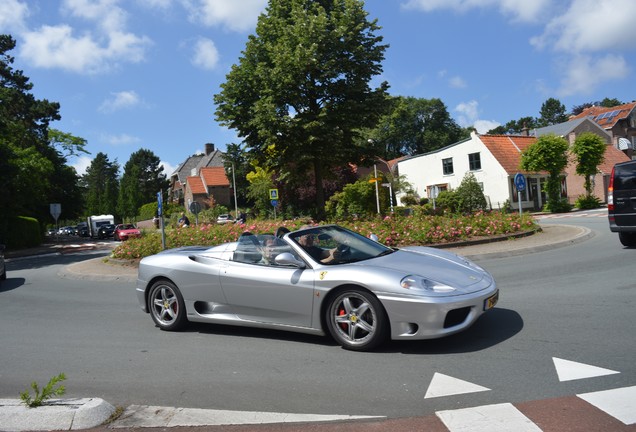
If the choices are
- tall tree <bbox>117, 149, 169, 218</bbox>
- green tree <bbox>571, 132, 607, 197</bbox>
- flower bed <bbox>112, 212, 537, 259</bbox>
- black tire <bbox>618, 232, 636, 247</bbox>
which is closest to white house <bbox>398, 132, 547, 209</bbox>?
green tree <bbox>571, 132, 607, 197</bbox>

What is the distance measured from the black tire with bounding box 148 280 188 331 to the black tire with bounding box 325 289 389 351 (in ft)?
7.24

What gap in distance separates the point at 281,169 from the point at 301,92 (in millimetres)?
3457

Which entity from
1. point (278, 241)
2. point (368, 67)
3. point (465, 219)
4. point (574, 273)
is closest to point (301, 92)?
point (368, 67)

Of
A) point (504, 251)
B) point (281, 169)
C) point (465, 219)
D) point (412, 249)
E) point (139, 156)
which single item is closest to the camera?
point (412, 249)

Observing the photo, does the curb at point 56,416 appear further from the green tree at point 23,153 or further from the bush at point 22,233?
the bush at point 22,233

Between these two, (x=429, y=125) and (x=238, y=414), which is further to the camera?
(x=429, y=125)

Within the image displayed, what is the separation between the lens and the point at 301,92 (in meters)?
17.5

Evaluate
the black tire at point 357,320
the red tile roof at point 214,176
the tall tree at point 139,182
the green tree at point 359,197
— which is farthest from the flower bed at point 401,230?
the tall tree at point 139,182

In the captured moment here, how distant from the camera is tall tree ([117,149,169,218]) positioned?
9294cm

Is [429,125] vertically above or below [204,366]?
above

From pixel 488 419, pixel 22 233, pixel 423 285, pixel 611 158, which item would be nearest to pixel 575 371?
pixel 488 419

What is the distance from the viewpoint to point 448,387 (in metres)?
4.05

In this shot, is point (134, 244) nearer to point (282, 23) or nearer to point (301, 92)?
point (301, 92)

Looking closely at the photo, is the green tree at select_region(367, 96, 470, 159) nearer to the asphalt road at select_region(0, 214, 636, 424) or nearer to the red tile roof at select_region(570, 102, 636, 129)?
the red tile roof at select_region(570, 102, 636, 129)
